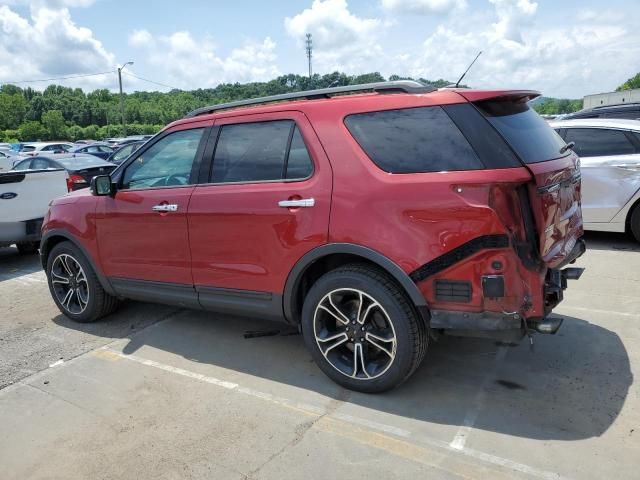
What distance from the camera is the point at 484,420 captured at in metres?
3.18

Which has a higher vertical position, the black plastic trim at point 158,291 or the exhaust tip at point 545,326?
the exhaust tip at point 545,326

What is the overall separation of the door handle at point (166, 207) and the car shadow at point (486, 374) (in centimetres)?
117

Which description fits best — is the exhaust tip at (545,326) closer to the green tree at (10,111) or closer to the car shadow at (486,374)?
the car shadow at (486,374)

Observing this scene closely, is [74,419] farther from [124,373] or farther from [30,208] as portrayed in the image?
[30,208]

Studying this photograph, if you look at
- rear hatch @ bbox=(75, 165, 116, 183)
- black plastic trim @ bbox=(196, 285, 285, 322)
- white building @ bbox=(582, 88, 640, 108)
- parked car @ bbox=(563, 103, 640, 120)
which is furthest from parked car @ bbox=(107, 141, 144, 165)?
white building @ bbox=(582, 88, 640, 108)

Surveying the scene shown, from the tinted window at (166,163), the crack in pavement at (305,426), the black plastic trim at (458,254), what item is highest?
the tinted window at (166,163)

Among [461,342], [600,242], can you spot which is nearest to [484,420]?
[461,342]

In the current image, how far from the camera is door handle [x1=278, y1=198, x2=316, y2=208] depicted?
3527 millimetres

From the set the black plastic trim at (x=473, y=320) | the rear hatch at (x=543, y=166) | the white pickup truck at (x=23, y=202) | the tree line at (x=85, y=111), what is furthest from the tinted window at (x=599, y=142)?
the tree line at (x=85, y=111)

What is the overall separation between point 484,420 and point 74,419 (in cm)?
258

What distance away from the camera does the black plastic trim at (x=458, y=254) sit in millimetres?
2939

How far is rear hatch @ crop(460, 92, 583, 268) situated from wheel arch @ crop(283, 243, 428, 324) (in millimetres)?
781

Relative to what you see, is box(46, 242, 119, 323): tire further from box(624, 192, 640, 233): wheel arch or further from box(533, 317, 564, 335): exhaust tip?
box(624, 192, 640, 233): wheel arch

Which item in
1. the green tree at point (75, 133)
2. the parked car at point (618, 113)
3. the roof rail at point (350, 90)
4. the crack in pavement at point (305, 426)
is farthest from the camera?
the green tree at point (75, 133)
